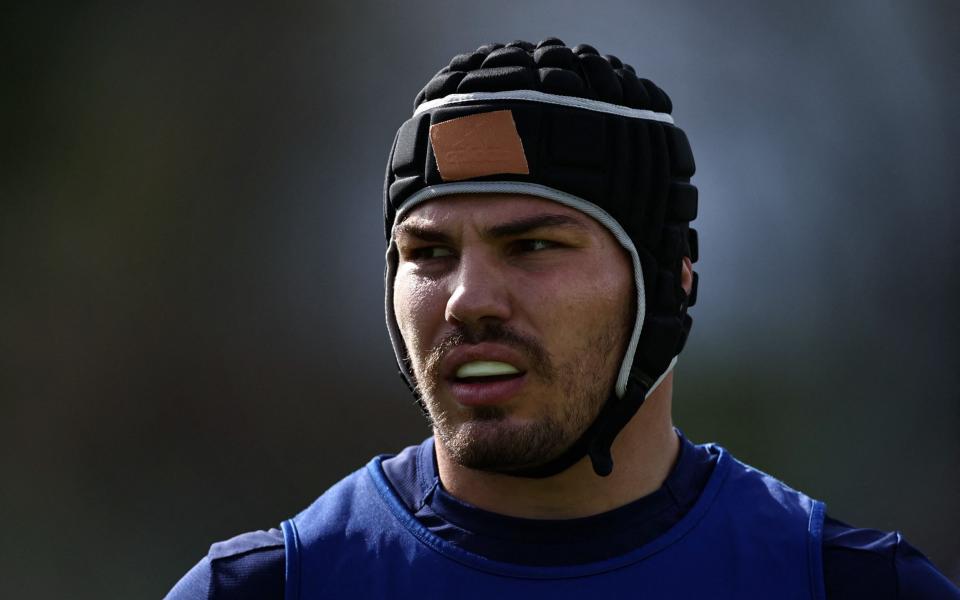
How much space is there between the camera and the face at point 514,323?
176cm

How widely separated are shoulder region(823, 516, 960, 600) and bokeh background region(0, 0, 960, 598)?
4.23m

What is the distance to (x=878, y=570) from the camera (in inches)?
70.4

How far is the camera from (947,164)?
6.42m

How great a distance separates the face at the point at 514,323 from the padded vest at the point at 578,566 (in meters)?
0.19

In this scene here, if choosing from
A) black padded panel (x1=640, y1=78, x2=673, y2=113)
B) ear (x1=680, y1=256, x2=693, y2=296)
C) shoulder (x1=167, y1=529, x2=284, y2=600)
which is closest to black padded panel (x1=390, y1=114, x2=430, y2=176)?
black padded panel (x1=640, y1=78, x2=673, y2=113)

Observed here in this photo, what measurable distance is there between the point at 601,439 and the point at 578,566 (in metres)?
0.22

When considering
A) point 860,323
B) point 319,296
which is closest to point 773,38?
point 860,323

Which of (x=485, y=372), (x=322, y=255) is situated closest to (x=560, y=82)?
(x=485, y=372)

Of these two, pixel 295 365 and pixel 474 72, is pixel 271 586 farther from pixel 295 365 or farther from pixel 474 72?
pixel 295 365

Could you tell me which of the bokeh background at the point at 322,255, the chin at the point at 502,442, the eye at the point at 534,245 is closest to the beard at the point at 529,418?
the chin at the point at 502,442

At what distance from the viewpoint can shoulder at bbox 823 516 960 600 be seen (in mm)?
1776

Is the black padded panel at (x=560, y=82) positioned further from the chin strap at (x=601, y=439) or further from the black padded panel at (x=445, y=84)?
the chin strap at (x=601, y=439)

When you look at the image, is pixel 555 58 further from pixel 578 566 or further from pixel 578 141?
pixel 578 566

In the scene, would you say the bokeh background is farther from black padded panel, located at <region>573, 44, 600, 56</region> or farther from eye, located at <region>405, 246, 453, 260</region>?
eye, located at <region>405, 246, 453, 260</region>
